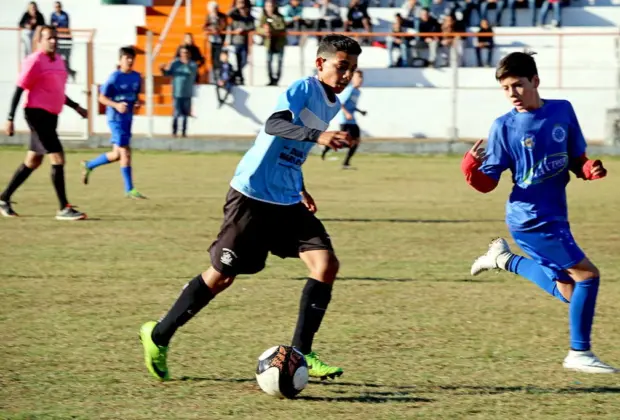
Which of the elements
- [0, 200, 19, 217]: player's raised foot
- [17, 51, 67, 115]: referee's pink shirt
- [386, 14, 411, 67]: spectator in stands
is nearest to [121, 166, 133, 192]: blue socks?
[0, 200, 19, 217]: player's raised foot

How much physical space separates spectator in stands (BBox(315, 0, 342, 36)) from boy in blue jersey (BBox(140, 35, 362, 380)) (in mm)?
22532

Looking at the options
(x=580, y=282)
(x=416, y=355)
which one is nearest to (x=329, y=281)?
(x=416, y=355)

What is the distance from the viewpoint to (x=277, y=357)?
6.07 metres

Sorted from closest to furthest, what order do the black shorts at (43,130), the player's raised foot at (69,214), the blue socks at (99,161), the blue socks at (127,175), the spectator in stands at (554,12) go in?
the black shorts at (43,130)
the player's raised foot at (69,214)
the blue socks at (127,175)
the blue socks at (99,161)
the spectator in stands at (554,12)

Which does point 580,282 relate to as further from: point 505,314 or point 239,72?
point 239,72

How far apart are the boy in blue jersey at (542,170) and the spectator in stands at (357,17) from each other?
871 inches

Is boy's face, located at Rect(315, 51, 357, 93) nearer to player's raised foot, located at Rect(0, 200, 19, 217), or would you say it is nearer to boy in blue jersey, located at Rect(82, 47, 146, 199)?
player's raised foot, located at Rect(0, 200, 19, 217)

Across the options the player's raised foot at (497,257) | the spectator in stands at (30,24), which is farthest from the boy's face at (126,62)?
the spectator in stands at (30,24)

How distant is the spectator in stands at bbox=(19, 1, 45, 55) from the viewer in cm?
2833

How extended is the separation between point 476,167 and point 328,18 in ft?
74.1

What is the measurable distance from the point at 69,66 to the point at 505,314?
68.2ft

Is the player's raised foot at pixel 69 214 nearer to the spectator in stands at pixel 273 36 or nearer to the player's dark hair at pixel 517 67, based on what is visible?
the player's dark hair at pixel 517 67

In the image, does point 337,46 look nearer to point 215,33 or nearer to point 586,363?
point 586,363

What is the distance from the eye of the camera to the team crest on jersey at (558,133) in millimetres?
6613
